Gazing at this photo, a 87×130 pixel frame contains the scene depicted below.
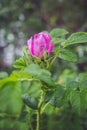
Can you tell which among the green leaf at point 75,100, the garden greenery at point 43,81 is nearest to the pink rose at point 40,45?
the garden greenery at point 43,81

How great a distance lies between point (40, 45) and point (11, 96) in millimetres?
179

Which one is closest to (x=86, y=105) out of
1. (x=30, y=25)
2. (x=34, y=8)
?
(x=30, y=25)

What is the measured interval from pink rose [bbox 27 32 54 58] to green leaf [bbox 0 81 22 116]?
0.13 meters

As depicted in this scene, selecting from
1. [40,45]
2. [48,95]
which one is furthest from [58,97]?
[40,45]

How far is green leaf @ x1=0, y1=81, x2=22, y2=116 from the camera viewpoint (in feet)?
2.45

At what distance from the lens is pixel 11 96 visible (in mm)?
750

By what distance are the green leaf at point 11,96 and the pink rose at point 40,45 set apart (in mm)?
126

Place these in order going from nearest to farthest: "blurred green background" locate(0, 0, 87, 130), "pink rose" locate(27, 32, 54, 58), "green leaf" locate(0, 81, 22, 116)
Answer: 1. "green leaf" locate(0, 81, 22, 116)
2. "pink rose" locate(27, 32, 54, 58)
3. "blurred green background" locate(0, 0, 87, 130)

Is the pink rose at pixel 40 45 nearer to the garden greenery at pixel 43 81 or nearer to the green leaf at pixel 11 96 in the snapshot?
the garden greenery at pixel 43 81

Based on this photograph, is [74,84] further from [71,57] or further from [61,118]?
[61,118]

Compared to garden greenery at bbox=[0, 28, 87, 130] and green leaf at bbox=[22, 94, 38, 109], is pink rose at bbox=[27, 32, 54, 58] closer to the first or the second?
garden greenery at bbox=[0, 28, 87, 130]

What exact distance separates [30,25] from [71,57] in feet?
7.02

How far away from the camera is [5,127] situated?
145 cm

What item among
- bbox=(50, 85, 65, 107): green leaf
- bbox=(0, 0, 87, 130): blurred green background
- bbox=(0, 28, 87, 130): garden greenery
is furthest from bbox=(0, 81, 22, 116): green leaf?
bbox=(0, 0, 87, 130): blurred green background
